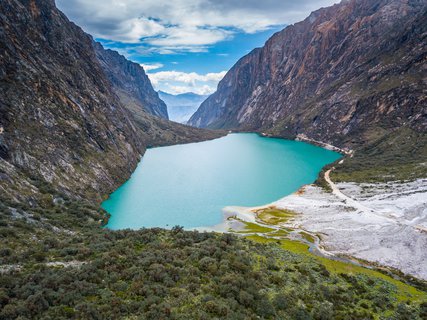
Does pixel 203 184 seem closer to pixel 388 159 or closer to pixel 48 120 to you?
pixel 48 120

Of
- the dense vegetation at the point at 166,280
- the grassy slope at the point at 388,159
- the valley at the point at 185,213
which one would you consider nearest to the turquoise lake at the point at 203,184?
the valley at the point at 185,213

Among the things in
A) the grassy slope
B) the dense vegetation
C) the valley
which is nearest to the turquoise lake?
the valley

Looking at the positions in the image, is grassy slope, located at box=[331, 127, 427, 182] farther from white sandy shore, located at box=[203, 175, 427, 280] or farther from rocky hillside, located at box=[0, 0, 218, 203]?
rocky hillside, located at box=[0, 0, 218, 203]

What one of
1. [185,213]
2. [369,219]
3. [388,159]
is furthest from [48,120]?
[388,159]

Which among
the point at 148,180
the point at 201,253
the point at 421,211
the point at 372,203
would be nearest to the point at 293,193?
the point at 372,203

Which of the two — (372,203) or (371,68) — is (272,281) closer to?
(372,203)
